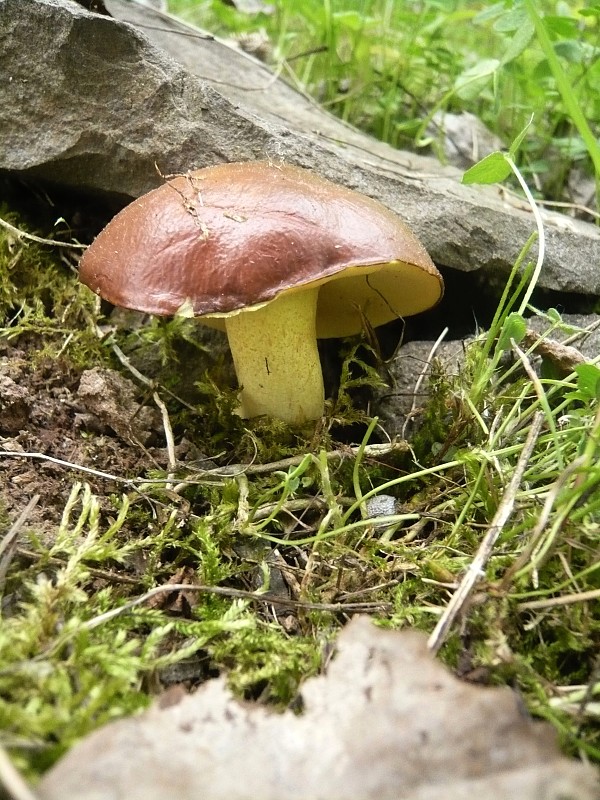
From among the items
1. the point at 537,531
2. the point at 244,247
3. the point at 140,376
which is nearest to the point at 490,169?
the point at 244,247

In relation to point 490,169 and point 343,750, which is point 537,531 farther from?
point 490,169

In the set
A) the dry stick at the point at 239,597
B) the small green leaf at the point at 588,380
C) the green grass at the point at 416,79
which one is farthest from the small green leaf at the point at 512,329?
the green grass at the point at 416,79

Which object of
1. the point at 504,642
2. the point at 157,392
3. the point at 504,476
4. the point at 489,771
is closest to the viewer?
the point at 489,771

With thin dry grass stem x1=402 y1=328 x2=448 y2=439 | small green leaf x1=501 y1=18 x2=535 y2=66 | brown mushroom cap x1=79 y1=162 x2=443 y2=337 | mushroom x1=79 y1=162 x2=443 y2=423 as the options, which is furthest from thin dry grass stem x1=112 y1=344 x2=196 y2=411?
small green leaf x1=501 y1=18 x2=535 y2=66

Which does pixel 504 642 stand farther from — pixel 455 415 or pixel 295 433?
pixel 295 433

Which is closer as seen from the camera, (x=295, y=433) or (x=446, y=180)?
(x=295, y=433)

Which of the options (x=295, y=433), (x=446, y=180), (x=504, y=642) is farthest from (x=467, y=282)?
(x=504, y=642)
